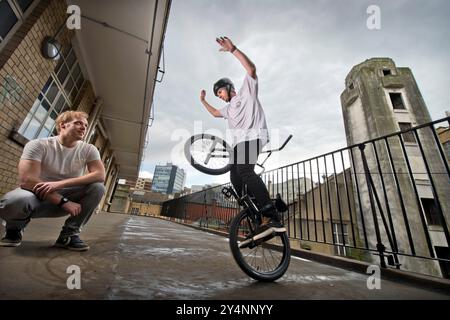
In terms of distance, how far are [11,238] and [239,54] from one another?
219 cm

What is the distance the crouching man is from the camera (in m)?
1.33

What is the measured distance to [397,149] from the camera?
12859mm

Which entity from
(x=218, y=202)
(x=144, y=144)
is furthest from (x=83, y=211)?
(x=144, y=144)

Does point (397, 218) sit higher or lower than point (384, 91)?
lower

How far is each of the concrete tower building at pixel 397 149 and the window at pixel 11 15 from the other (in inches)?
538

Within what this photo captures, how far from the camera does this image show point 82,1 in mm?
3293

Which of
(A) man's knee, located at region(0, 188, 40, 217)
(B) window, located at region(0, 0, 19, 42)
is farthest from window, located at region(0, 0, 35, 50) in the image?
(A) man's knee, located at region(0, 188, 40, 217)

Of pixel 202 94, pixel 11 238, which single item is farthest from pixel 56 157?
pixel 202 94

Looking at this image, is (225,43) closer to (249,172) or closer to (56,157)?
(249,172)

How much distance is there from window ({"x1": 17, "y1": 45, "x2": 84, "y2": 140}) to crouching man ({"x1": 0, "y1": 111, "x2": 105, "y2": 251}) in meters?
2.59

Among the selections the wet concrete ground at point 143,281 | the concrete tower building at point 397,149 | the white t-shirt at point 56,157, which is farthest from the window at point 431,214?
the white t-shirt at point 56,157
